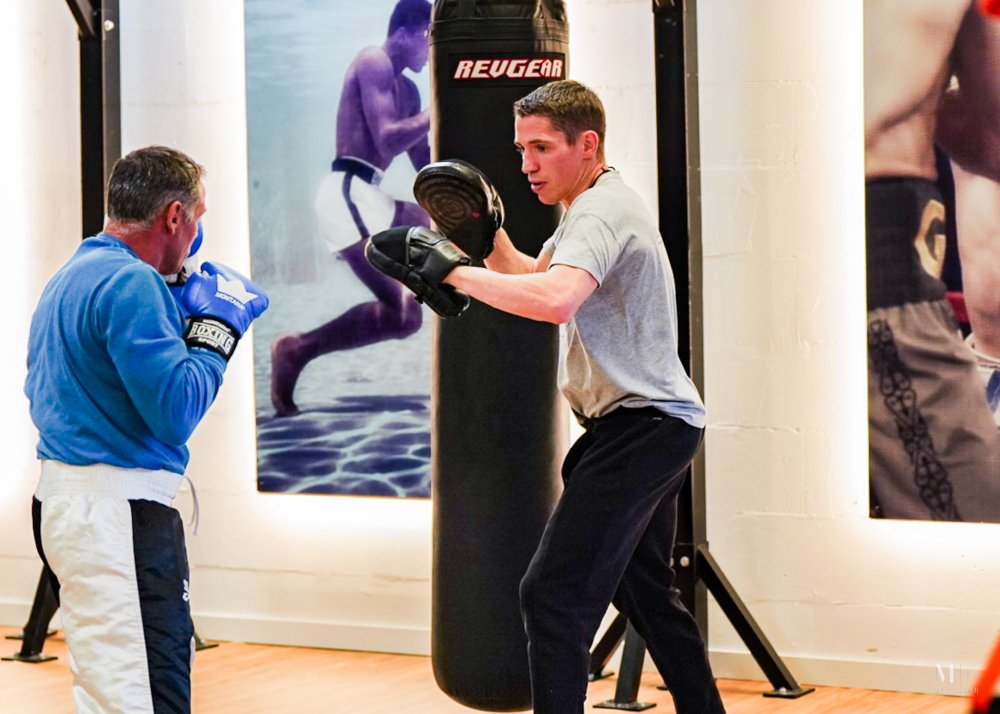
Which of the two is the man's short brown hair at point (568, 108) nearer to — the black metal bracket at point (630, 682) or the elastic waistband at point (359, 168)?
the black metal bracket at point (630, 682)

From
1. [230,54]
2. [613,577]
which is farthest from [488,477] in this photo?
[230,54]

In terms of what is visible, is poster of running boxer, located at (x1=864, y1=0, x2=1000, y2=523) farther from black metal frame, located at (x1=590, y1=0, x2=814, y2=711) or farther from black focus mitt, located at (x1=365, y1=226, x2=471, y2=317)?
black focus mitt, located at (x1=365, y1=226, x2=471, y2=317)

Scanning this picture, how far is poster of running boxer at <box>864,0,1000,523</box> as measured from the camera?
153 inches

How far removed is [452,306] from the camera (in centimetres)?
284

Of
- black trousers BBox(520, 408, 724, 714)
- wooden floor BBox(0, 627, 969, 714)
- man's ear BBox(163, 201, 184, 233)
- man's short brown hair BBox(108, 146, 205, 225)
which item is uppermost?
man's short brown hair BBox(108, 146, 205, 225)

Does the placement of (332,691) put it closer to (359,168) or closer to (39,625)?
(39,625)

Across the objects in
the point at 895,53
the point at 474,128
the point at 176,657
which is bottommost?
the point at 176,657

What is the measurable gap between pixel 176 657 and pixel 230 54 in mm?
2886

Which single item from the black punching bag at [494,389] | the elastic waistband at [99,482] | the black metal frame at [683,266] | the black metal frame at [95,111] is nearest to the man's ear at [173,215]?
the elastic waistband at [99,482]

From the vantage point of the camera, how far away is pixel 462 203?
309cm

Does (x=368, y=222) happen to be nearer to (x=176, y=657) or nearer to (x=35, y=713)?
(x=35, y=713)

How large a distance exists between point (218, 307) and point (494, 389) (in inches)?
42.1

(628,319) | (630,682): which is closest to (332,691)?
(630,682)

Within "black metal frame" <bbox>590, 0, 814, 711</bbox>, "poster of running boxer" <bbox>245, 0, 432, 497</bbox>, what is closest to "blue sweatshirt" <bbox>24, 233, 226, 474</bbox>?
"black metal frame" <bbox>590, 0, 814, 711</bbox>
